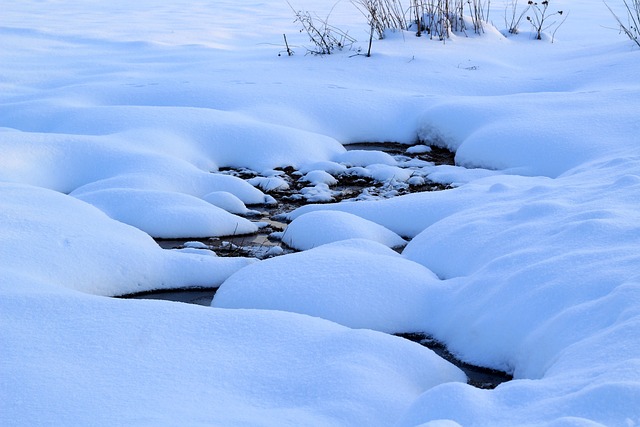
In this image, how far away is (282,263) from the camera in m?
2.62

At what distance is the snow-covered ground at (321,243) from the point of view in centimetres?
166

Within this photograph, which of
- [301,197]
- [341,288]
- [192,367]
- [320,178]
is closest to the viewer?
[192,367]

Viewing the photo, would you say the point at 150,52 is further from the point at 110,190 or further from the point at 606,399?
the point at 606,399

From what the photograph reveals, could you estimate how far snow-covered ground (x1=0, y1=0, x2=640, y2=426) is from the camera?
1.66m

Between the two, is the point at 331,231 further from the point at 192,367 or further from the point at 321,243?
the point at 192,367

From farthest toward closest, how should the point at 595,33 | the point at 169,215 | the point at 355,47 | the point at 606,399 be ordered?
the point at 595,33 < the point at 355,47 < the point at 169,215 < the point at 606,399

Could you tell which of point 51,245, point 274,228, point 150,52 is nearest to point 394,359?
point 51,245

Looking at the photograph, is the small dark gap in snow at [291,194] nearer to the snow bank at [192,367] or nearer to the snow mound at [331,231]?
the snow mound at [331,231]

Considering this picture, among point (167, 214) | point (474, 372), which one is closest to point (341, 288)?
point (474, 372)

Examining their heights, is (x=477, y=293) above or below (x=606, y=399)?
below

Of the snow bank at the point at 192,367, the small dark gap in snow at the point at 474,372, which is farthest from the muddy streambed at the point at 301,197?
the snow bank at the point at 192,367

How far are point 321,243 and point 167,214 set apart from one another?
0.67 m

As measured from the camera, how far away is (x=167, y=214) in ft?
10.6

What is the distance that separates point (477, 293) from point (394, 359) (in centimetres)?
53
